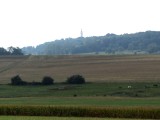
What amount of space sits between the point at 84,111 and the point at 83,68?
46682mm

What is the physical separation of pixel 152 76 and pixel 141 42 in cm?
10503

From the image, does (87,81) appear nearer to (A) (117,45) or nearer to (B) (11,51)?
(B) (11,51)

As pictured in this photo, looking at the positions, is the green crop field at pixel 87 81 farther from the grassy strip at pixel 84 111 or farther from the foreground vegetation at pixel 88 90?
the grassy strip at pixel 84 111

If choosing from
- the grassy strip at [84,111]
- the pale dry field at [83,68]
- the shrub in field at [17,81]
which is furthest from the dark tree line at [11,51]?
the grassy strip at [84,111]

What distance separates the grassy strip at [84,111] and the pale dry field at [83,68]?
31.2 m

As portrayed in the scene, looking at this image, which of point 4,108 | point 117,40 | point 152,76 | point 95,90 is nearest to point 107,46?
point 117,40

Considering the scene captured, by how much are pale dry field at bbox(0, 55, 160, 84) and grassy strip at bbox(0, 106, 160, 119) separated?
31.2m

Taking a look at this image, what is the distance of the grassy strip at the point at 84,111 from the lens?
109 ft

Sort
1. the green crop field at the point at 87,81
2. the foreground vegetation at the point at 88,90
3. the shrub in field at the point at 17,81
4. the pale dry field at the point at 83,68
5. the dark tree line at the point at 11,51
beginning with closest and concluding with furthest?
the green crop field at the point at 87,81
the foreground vegetation at the point at 88,90
the shrub in field at the point at 17,81
the pale dry field at the point at 83,68
the dark tree line at the point at 11,51

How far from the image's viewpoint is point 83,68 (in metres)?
81.3

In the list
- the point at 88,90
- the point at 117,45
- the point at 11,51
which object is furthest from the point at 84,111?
the point at 117,45

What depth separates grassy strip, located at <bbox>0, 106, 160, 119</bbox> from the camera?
109ft

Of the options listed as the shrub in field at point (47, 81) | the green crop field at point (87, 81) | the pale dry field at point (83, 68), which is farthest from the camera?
the pale dry field at point (83, 68)

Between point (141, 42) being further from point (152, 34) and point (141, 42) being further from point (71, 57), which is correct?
point (71, 57)
